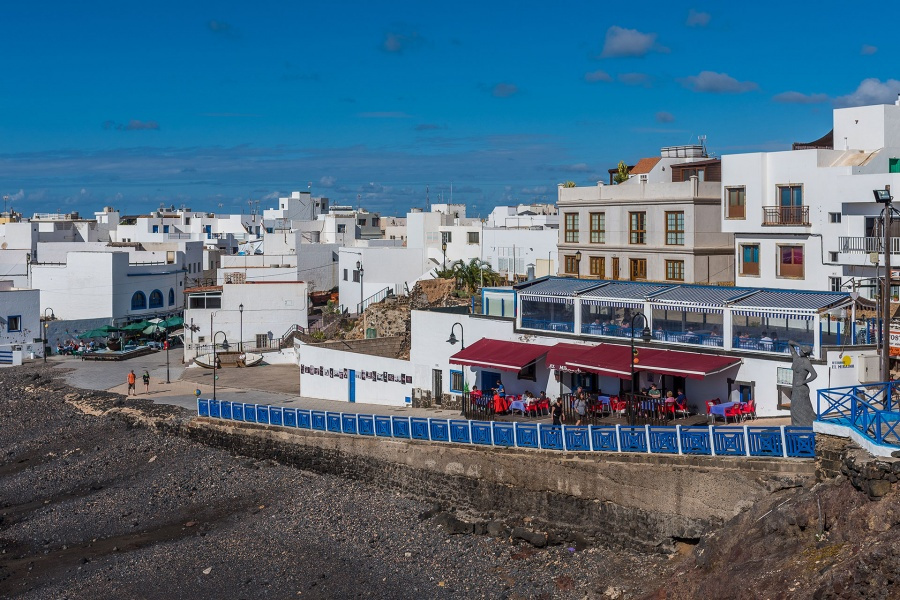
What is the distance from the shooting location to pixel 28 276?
213 ft

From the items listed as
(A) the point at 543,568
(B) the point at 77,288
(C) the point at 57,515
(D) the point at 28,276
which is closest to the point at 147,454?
(C) the point at 57,515

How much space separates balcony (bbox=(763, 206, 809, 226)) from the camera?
31.1 metres

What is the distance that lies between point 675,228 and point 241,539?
61.4 ft

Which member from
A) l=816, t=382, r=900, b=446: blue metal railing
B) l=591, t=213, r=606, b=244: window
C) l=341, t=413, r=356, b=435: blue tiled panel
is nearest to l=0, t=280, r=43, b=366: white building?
l=341, t=413, r=356, b=435: blue tiled panel

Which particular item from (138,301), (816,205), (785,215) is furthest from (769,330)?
(138,301)

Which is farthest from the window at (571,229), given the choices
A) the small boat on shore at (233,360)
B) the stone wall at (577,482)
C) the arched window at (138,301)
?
the arched window at (138,301)

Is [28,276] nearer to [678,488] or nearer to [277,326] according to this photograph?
[277,326]

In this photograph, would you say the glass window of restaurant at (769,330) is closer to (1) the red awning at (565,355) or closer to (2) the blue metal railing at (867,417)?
(1) the red awning at (565,355)

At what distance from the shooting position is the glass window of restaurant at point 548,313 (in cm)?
3008

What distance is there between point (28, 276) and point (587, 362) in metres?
49.4

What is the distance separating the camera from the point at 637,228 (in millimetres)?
36438

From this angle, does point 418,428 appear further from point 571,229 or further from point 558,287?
point 571,229

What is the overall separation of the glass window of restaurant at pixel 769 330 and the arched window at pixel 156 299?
4593cm

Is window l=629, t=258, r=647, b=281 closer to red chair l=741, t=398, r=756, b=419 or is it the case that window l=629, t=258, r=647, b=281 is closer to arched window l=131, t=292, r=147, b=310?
red chair l=741, t=398, r=756, b=419
